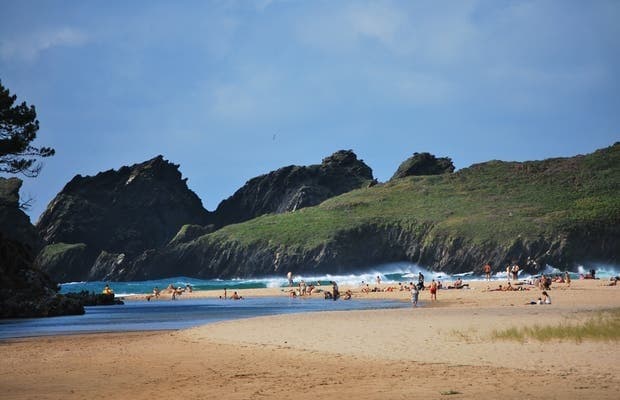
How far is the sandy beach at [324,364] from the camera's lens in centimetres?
1528

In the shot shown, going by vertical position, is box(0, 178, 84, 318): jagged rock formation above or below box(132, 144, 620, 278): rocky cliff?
below

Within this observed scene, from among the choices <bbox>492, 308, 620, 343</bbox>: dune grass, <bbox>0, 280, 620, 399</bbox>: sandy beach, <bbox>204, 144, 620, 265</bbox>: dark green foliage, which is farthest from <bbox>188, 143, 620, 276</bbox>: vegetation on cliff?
<bbox>492, 308, 620, 343</bbox>: dune grass

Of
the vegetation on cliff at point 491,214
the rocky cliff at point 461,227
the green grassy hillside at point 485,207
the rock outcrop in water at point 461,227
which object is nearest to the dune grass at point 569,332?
the rock outcrop in water at point 461,227

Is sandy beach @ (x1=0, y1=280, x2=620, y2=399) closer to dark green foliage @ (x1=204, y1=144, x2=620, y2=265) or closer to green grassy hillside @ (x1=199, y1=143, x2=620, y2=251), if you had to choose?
dark green foliage @ (x1=204, y1=144, x2=620, y2=265)

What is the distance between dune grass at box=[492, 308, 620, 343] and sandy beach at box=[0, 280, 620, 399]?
595mm

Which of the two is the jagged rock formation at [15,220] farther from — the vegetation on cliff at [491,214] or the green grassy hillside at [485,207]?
the green grassy hillside at [485,207]

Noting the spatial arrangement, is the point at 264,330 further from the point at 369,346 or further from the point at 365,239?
the point at 365,239

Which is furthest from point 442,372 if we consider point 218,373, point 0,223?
point 0,223

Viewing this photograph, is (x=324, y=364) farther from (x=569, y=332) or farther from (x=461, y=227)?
(x=461, y=227)

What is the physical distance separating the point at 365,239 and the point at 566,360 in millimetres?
151048

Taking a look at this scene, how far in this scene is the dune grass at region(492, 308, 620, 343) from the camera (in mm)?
22000

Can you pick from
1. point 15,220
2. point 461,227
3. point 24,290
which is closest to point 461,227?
point 461,227

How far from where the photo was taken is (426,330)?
2716cm

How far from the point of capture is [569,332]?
23.2 metres
